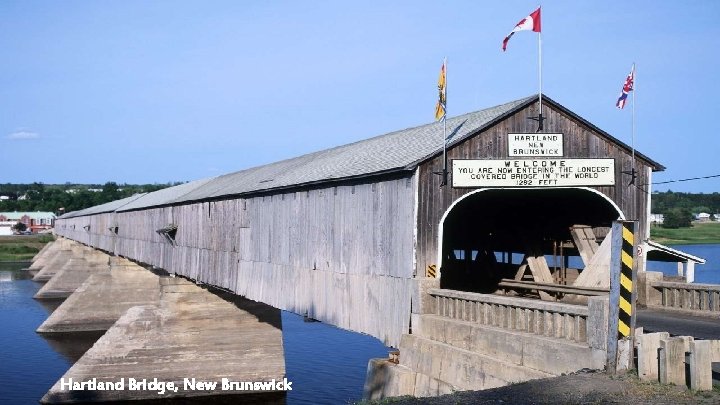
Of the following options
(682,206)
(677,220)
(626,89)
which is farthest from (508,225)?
(682,206)

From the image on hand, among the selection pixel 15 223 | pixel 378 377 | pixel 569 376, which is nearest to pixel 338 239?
pixel 378 377

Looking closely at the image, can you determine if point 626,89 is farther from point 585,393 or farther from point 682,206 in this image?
point 682,206

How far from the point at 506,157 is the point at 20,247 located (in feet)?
389

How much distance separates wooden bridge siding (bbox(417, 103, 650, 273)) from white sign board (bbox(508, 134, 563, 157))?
127 millimetres

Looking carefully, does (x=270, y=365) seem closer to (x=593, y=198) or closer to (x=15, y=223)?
(x=593, y=198)

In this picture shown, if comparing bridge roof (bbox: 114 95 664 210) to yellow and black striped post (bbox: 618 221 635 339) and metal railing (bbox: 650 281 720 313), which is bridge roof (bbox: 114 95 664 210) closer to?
metal railing (bbox: 650 281 720 313)

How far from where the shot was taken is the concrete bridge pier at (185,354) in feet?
93.9

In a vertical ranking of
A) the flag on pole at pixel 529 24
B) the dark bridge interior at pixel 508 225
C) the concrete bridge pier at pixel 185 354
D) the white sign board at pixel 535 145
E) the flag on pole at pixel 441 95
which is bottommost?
the concrete bridge pier at pixel 185 354

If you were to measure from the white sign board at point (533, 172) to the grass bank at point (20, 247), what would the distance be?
4307 inches

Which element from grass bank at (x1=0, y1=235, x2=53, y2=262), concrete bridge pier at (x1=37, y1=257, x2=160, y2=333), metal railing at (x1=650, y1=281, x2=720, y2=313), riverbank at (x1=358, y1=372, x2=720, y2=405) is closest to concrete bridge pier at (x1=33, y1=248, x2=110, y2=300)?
concrete bridge pier at (x1=37, y1=257, x2=160, y2=333)

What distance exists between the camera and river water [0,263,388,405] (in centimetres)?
2958

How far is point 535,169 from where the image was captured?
54.8 feet

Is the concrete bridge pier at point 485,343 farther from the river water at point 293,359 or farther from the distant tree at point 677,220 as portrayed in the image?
the distant tree at point 677,220

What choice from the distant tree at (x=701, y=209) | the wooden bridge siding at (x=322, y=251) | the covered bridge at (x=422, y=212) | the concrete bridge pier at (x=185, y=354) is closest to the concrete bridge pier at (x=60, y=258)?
the concrete bridge pier at (x=185, y=354)
